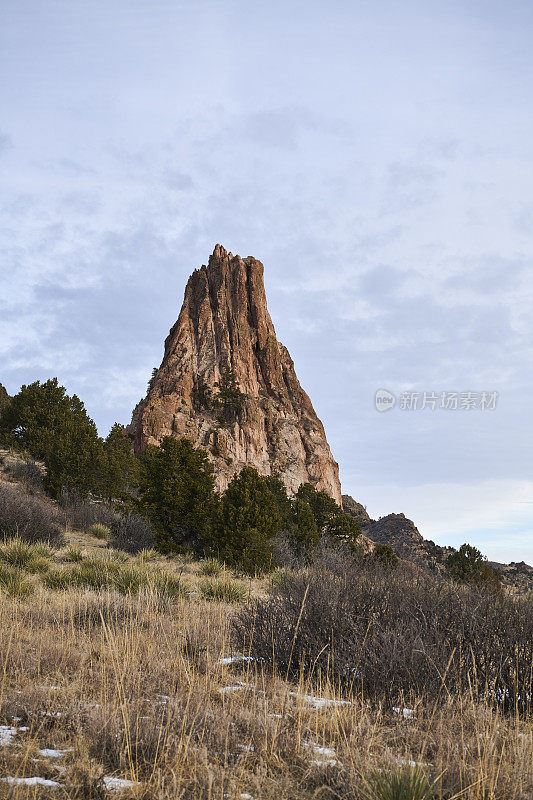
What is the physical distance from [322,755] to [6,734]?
6.91 feet

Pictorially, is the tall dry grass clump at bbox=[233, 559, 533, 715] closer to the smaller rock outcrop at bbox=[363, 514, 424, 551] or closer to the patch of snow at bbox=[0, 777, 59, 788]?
the patch of snow at bbox=[0, 777, 59, 788]

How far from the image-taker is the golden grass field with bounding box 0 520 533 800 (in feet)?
9.10

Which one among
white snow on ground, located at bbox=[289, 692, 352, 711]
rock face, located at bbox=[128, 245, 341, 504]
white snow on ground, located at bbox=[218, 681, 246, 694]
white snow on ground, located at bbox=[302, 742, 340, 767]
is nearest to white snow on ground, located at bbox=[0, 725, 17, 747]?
white snow on ground, located at bbox=[218, 681, 246, 694]

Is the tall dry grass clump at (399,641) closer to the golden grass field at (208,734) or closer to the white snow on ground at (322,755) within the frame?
the golden grass field at (208,734)

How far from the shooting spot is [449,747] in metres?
3.11

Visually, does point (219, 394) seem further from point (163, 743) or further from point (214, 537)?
point (163, 743)

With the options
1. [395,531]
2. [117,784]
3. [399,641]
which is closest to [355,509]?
[395,531]

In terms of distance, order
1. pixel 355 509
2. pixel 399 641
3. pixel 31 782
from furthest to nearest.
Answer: pixel 355 509, pixel 399 641, pixel 31 782

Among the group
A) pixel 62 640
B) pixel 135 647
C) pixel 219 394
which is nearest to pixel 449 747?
pixel 135 647

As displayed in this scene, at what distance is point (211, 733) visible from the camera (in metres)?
3.31

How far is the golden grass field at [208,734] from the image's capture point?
277 centimetres

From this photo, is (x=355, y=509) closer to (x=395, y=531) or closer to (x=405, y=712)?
(x=395, y=531)

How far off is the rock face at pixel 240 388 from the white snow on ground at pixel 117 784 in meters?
56.7

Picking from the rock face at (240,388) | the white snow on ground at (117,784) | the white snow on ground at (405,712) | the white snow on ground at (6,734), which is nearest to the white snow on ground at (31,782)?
the white snow on ground at (117,784)
